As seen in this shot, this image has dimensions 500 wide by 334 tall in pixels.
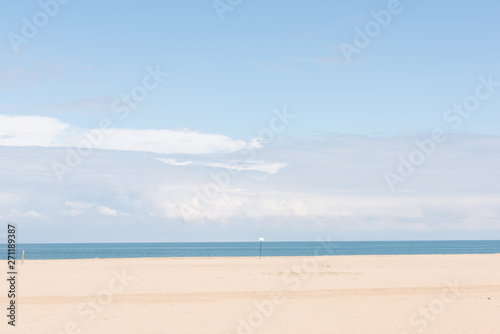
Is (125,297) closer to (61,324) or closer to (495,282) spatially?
(61,324)

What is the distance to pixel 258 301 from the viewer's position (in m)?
25.3

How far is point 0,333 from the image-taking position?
17672 millimetres

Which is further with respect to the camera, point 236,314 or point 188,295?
point 188,295

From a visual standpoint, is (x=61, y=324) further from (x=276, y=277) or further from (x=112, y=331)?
(x=276, y=277)

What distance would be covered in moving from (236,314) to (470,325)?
27.9ft

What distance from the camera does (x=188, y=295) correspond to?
27734mm

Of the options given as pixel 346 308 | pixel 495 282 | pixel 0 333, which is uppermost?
pixel 495 282

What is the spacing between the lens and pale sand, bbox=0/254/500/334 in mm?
18953

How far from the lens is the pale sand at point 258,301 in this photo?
19.0 meters

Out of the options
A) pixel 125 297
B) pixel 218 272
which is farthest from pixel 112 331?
pixel 218 272

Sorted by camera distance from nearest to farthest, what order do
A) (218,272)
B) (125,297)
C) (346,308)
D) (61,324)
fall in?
1. (61,324)
2. (346,308)
3. (125,297)
4. (218,272)

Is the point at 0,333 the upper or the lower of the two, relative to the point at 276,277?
lower

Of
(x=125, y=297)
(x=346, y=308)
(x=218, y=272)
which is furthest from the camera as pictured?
(x=218, y=272)

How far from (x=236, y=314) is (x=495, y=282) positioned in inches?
789
